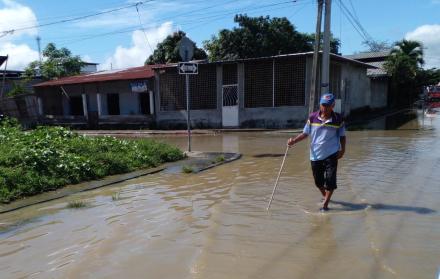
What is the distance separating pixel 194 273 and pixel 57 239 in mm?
2043

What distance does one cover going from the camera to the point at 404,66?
3525cm

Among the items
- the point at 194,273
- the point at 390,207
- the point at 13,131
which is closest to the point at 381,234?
the point at 390,207

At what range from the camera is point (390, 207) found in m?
6.20

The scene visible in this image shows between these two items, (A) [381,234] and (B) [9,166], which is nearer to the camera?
(A) [381,234]

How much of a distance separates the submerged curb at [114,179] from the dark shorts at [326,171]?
150 inches

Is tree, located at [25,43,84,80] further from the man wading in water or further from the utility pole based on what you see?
the man wading in water

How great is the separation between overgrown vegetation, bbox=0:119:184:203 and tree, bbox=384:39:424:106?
95.8 feet

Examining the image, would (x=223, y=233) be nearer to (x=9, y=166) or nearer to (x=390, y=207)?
Result: (x=390, y=207)

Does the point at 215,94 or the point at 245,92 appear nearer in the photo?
the point at 245,92

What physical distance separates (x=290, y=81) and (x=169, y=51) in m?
18.6

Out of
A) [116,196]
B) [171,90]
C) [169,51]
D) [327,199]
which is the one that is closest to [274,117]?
[171,90]

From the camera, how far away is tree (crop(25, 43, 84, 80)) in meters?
39.5

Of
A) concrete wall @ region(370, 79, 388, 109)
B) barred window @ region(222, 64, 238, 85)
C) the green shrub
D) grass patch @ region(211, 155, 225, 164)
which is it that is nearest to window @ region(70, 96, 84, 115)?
barred window @ region(222, 64, 238, 85)

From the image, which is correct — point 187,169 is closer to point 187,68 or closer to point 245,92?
point 187,68
